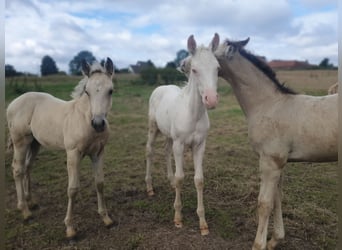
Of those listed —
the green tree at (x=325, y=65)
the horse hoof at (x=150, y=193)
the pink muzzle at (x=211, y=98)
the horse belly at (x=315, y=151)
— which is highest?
the green tree at (x=325, y=65)

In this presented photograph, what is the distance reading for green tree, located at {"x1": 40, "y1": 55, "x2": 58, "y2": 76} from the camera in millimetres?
34969

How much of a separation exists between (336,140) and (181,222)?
2.17m

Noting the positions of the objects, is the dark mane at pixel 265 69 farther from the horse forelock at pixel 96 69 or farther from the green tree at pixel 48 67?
the green tree at pixel 48 67

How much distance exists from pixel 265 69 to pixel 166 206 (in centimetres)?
251

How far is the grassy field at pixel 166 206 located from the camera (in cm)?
355

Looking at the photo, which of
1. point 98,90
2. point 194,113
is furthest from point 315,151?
point 98,90

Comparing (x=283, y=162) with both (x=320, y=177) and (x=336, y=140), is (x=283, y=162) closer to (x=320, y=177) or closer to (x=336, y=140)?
(x=336, y=140)

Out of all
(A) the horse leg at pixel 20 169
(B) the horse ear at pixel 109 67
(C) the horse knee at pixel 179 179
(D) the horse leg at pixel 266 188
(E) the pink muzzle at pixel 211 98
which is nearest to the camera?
(D) the horse leg at pixel 266 188

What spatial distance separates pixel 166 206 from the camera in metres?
4.46

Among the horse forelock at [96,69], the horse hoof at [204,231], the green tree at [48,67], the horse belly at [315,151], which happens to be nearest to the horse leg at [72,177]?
the horse forelock at [96,69]

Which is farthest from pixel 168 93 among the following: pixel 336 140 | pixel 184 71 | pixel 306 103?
pixel 336 140

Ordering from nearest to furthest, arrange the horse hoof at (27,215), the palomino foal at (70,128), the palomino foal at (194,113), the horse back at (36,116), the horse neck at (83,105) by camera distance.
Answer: the palomino foal at (194,113) < the palomino foal at (70,128) < the horse neck at (83,105) < the horse back at (36,116) < the horse hoof at (27,215)

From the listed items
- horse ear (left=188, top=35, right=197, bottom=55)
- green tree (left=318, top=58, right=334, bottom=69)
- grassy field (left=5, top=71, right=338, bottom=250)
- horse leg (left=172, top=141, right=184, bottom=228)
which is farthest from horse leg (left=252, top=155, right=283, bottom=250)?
green tree (left=318, top=58, right=334, bottom=69)

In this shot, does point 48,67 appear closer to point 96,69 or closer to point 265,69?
point 96,69
